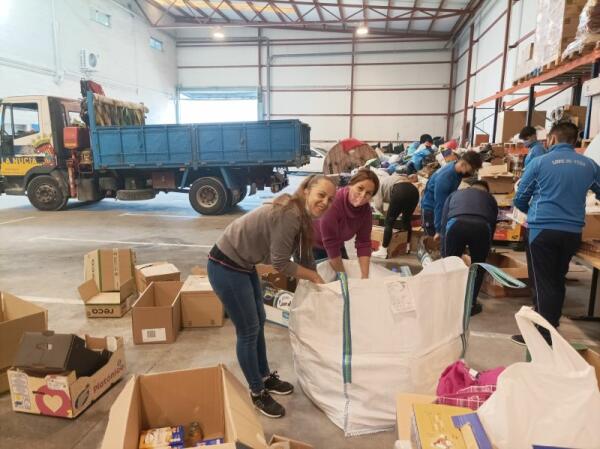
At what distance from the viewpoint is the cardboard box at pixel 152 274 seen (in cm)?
360

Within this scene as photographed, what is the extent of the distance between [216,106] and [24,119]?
34.0ft

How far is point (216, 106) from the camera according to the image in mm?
18312

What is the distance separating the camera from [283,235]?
1799 mm

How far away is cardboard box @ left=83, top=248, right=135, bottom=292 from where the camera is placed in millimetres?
3740

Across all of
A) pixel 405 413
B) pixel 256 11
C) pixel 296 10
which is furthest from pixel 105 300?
pixel 256 11

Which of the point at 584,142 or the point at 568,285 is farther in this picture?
the point at 568,285

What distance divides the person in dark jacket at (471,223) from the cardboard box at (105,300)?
9.19ft

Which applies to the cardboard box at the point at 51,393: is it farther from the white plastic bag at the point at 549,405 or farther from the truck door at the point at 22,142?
the truck door at the point at 22,142

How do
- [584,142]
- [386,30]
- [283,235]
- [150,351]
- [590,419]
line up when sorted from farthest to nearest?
[386,30] < [584,142] < [150,351] < [283,235] < [590,419]

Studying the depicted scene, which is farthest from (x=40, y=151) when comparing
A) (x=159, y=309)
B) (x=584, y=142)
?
(x=584, y=142)

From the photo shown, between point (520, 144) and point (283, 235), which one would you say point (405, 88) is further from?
point (283, 235)

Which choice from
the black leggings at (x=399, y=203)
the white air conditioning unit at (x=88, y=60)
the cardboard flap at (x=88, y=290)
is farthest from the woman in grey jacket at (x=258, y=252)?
the white air conditioning unit at (x=88, y=60)

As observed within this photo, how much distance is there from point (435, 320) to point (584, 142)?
10.8ft

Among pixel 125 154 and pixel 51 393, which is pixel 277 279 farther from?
pixel 125 154
